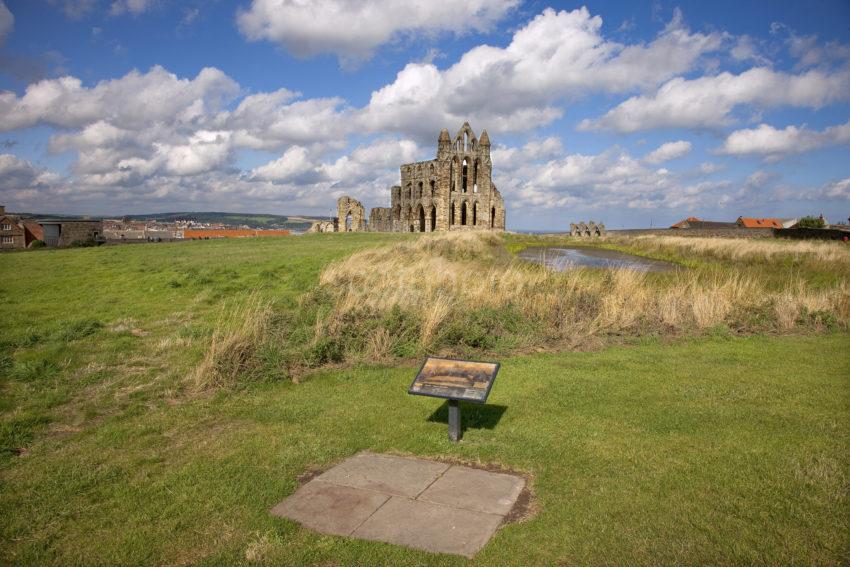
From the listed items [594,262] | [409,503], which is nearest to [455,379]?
[409,503]

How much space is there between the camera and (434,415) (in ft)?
20.7

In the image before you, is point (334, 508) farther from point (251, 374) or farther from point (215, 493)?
point (251, 374)

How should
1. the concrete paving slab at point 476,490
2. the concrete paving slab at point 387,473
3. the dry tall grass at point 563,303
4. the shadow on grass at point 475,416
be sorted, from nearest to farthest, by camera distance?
the concrete paving slab at point 476,490 < the concrete paving slab at point 387,473 < the shadow on grass at point 475,416 < the dry tall grass at point 563,303

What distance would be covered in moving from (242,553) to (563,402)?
4199mm

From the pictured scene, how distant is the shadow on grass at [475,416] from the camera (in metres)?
6.00

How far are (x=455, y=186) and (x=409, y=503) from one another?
53007 millimetres

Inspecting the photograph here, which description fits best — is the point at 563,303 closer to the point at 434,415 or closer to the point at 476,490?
the point at 434,415

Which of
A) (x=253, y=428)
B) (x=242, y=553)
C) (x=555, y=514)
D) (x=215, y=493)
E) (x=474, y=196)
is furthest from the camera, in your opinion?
(x=474, y=196)

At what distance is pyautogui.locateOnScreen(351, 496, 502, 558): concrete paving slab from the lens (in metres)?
3.77

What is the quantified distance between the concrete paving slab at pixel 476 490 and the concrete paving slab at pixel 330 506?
46 centimetres

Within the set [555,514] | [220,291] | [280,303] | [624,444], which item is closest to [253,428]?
[555,514]

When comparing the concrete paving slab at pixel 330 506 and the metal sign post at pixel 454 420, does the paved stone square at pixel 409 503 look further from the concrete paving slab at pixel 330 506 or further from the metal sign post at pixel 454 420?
the metal sign post at pixel 454 420

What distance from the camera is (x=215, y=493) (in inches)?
175

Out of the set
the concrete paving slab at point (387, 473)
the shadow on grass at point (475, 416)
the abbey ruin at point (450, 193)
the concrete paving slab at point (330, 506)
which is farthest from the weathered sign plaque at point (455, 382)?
the abbey ruin at point (450, 193)
